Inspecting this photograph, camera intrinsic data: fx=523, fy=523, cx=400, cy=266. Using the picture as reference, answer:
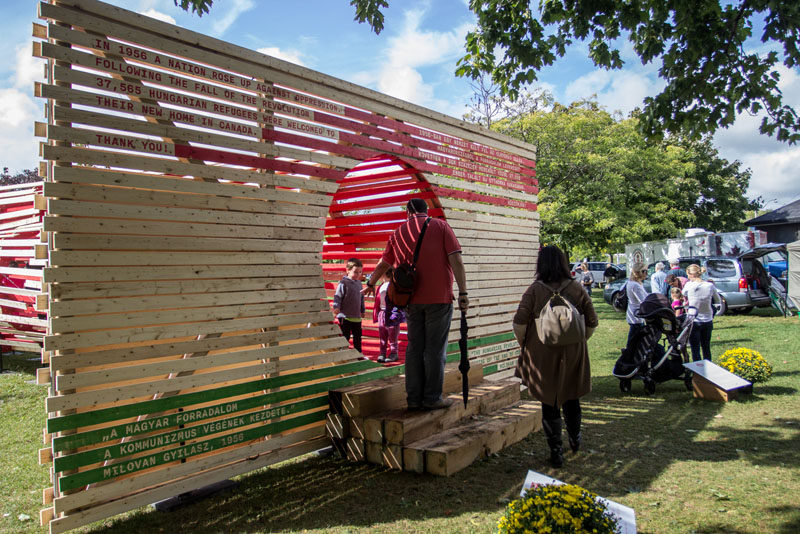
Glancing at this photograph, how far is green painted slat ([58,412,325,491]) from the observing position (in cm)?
377

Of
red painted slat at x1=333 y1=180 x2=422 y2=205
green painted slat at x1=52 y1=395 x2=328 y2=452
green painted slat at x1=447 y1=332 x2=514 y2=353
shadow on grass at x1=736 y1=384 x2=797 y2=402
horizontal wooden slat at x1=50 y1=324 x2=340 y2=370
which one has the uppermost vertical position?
red painted slat at x1=333 y1=180 x2=422 y2=205

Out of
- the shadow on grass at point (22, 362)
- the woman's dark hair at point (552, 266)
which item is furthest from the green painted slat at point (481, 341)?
the shadow on grass at point (22, 362)

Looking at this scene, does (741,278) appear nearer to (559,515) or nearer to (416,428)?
(416,428)

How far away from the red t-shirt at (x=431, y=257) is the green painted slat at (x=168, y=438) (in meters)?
1.61

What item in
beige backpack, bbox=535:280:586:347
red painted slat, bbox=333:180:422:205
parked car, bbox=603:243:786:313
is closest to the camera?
beige backpack, bbox=535:280:586:347

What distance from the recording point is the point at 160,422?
422 cm

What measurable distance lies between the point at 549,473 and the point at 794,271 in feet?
56.0

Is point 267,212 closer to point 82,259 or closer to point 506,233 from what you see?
point 82,259

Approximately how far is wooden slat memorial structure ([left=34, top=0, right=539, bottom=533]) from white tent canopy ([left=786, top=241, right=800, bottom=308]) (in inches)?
660

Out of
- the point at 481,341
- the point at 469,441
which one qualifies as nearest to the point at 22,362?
the point at 481,341

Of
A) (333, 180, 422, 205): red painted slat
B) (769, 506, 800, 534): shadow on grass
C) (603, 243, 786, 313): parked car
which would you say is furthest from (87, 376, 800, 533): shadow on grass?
(603, 243, 786, 313): parked car

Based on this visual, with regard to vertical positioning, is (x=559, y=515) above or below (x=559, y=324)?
below

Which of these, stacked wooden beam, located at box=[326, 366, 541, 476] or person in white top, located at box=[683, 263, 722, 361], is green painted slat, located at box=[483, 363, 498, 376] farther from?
person in white top, located at box=[683, 263, 722, 361]

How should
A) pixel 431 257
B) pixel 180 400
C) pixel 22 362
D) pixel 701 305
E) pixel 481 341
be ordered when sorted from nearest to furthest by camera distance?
pixel 180 400, pixel 431 257, pixel 481 341, pixel 701 305, pixel 22 362
